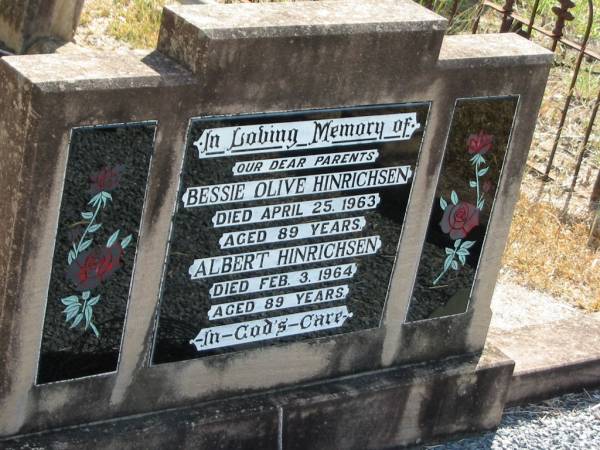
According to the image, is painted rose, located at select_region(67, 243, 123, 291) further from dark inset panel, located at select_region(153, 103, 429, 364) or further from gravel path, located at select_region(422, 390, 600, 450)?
gravel path, located at select_region(422, 390, 600, 450)

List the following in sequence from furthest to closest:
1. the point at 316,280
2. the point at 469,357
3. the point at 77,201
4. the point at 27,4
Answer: the point at 27,4
the point at 469,357
the point at 316,280
the point at 77,201

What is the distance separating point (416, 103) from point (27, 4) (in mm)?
3588

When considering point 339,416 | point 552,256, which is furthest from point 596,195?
point 339,416

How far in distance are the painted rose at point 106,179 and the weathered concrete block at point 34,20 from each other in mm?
3696

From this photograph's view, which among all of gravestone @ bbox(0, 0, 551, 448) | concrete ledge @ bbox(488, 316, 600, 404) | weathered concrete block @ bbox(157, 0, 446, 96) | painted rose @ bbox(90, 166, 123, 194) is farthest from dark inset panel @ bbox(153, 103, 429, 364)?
concrete ledge @ bbox(488, 316, 600, 404)

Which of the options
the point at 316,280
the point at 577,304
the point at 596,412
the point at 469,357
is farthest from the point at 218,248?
the point at 577,304

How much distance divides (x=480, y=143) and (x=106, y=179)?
149 centimetres

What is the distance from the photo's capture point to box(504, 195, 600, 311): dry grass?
19.6 feet

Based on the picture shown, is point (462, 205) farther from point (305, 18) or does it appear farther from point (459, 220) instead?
point (305, 18)

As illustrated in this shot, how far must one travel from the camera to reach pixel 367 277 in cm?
Answer: 447

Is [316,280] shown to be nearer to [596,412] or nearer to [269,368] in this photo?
[269,368]

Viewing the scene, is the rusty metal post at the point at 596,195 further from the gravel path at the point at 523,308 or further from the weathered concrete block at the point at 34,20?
the weathered concrete block at the point at 34,20

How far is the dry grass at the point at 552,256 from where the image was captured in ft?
19.6

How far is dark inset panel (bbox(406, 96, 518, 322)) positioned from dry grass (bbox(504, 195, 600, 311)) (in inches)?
51.7
